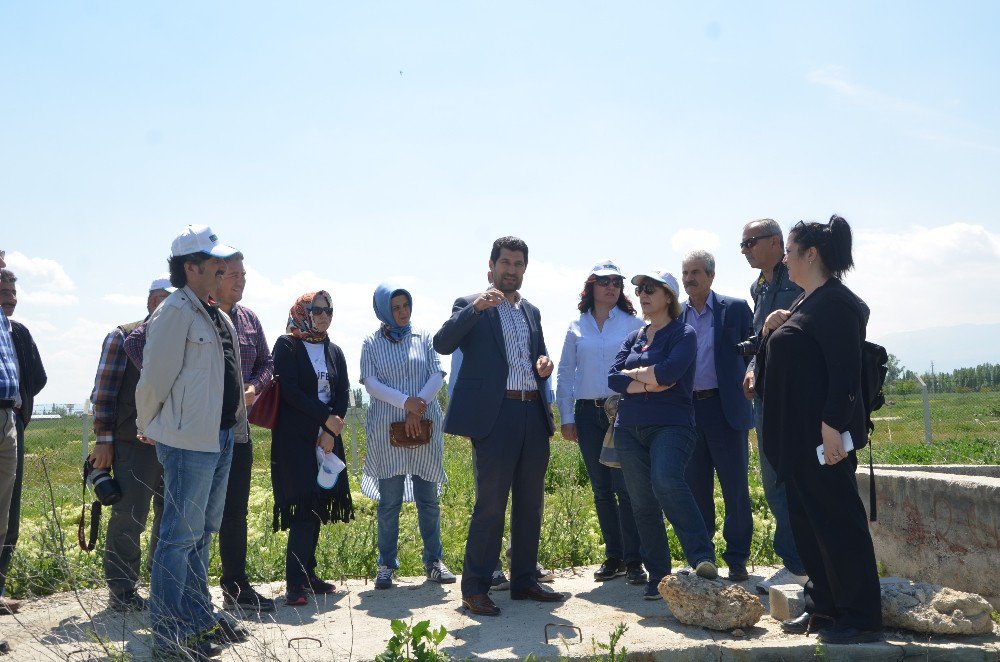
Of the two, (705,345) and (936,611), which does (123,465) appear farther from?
(936,611)

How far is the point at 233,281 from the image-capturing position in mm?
5344

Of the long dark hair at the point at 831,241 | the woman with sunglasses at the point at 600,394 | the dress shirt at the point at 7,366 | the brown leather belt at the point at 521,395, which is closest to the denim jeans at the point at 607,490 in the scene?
the woman with sunglasses at the point at 600,394

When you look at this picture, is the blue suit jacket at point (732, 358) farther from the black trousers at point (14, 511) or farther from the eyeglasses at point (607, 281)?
the black trousers at point (14, 511)

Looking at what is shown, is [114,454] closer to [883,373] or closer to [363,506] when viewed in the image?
[363,506]

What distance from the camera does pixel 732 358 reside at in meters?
5.64

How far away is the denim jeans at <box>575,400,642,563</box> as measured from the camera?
19.2 feet

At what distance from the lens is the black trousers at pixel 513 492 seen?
5.10m

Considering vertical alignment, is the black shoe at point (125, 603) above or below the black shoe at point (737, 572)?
below

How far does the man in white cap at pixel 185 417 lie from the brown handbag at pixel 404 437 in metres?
1.62

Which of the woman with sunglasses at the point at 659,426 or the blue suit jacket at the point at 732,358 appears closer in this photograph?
the woman with sunglasses at the point at 659,426

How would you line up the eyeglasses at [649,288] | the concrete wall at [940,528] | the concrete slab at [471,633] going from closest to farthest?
the concrete slab at [471,633] < the concrete wall at [940,528] < the eyeglasses at [649,288]

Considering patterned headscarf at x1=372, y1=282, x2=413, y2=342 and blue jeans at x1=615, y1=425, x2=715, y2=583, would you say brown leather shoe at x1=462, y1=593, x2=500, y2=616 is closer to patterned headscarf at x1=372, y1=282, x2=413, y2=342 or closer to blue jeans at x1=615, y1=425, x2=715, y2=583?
blue jeans at x1=615, y1=425, x2=715, y2=583

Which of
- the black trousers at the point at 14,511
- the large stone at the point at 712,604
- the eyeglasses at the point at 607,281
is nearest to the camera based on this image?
the large stone at the point at 712,604

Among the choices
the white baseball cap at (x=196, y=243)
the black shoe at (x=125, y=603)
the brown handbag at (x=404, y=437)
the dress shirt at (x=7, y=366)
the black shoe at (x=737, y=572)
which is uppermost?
the white baseball cap at (x=196, y=243)
